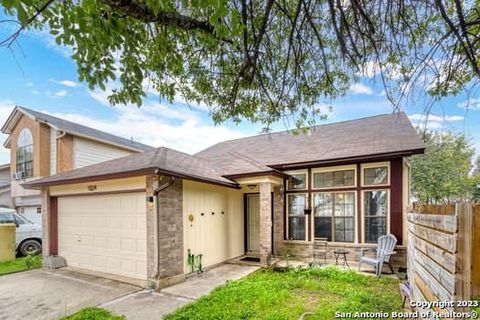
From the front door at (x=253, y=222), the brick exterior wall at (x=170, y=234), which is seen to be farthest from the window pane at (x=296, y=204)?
the brick exterior wall at (x=170, y=234)

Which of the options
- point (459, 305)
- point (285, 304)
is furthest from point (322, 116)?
point (459, 305)

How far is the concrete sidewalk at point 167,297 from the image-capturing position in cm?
507

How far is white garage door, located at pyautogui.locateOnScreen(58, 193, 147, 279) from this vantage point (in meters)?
7.00

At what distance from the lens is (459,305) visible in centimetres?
170

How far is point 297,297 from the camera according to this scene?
5.68m

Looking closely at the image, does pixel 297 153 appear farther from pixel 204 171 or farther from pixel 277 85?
pixel 277 85

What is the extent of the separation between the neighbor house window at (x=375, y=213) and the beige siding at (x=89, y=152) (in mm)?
12830

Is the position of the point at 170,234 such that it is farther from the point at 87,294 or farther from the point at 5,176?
the point at 5,176

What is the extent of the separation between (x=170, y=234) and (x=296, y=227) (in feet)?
14.7

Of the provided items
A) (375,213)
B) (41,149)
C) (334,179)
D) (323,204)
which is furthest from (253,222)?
(41,149)

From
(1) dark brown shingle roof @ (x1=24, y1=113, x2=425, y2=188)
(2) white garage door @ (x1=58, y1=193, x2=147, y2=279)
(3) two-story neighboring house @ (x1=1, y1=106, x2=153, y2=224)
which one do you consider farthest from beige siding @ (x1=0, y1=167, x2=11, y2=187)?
(2) white garage door @ (x1=58, y1=193, x2=147, y2=279)

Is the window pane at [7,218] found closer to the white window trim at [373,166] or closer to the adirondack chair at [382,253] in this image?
the adirondack chair at [382,253]

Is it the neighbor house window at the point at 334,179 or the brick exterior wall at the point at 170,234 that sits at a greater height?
the neighbor house window at the point at 334,179

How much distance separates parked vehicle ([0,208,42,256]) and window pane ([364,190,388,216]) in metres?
12.1
